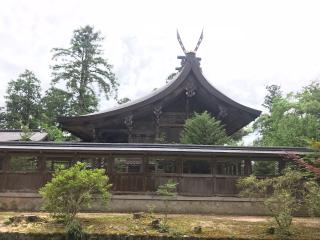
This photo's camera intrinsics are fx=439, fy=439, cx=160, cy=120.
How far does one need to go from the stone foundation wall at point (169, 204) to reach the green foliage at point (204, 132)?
3979mm

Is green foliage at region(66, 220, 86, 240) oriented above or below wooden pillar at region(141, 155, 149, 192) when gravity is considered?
below

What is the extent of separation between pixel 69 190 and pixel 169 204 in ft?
22.8

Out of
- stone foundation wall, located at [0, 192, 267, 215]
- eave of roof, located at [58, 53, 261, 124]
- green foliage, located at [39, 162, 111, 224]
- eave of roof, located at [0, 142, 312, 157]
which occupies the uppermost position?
eave of roof, located at [58, 53, 261, 124]

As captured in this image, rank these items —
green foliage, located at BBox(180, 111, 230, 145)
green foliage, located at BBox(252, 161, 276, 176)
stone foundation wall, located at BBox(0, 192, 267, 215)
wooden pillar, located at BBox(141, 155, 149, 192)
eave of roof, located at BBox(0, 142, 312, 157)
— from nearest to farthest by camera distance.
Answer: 1. stone foundation wall, located at BBox(0, 192, 267, 215)
2. eave of roof, located at BBox(0, 142, 312, 157)
3. wooden pillar, located at BBox(141, 155, 149, 192)
4. green foliage, located at BBox(180, 111, 230, 145)
5. green foliage, located at BBox(252, 161, 276, 176)

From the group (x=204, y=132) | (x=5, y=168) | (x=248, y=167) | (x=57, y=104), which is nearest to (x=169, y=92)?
(x=204, y=132)

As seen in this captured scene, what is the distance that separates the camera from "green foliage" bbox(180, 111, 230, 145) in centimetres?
2375

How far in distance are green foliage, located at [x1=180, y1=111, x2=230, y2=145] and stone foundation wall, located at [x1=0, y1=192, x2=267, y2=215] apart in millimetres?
3979

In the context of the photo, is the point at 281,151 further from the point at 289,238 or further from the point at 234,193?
the point at 289,238

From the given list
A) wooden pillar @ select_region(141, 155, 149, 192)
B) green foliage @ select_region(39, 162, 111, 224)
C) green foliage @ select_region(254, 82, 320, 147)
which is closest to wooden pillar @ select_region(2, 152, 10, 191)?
green foliage @ select_region(39, 162, 111, 224)

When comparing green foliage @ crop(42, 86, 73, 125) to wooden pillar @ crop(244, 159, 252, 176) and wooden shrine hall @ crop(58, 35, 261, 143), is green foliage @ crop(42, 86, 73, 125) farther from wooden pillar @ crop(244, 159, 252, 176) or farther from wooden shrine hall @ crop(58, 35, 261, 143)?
wooden pillar @ crop(244, 159, 252, 176)

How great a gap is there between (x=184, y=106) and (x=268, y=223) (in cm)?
1214

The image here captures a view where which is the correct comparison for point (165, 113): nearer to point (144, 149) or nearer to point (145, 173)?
point (144, 149)

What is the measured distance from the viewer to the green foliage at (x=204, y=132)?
23.8 metres

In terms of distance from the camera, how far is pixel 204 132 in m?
23.8
